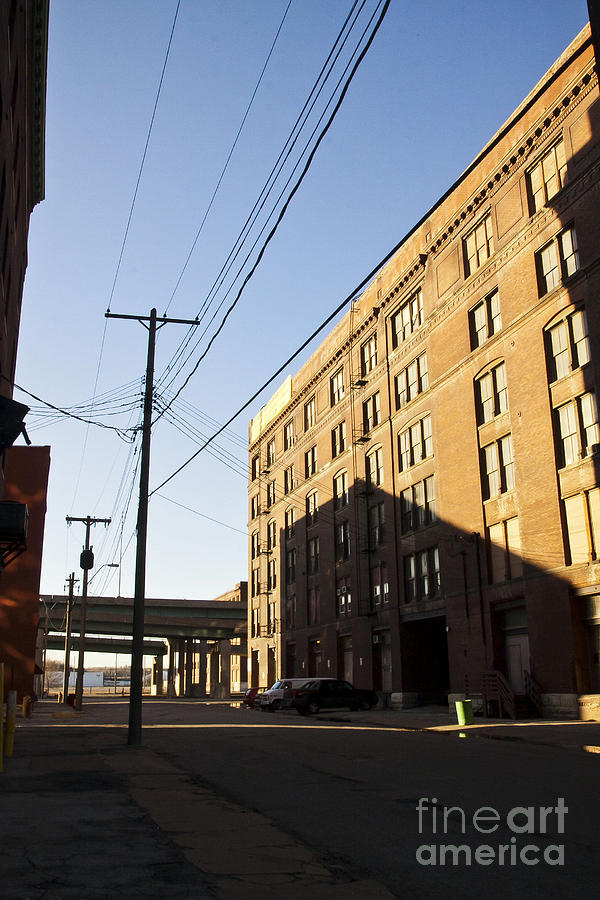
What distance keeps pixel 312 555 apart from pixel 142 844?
48.2 meters

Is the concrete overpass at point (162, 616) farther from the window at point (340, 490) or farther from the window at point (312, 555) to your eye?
the window at point (340, 490)

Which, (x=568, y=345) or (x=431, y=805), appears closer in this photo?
(x=431, y=805)

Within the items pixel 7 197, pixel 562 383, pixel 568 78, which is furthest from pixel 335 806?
pixel 568 78

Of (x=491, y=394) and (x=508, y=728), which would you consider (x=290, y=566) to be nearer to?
(x=491, y=394)

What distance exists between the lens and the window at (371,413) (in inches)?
1811

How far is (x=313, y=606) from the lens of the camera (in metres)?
55.0

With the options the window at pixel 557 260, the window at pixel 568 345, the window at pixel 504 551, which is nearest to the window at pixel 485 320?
the window at pixel 557 260

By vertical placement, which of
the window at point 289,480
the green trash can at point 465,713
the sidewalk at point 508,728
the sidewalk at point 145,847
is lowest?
the sidewalk at point 508,728

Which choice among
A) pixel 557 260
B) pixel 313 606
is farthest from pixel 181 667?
pixel 557 260

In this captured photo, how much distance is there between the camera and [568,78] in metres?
30.0

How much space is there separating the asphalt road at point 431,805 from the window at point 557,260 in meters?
17.9

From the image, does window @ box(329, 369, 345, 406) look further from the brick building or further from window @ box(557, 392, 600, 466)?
window @ box(557, 392, 600, 466)

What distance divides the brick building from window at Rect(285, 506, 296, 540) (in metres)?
5.38

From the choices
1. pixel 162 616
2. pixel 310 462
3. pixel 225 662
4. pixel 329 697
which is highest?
pixel 310 462
